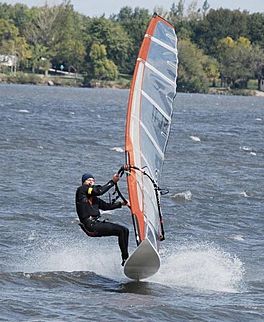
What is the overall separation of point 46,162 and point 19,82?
9643cm

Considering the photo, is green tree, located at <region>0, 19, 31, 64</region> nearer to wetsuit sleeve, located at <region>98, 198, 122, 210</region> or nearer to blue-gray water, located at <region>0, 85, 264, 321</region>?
blue-gray water, located at <region>0, 85, 264, 321</region>

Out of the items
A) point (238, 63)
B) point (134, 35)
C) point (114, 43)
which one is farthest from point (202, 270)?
point (134, 35)

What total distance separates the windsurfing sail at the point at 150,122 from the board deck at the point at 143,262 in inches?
2.7

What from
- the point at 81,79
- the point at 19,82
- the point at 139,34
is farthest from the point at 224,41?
the point at 19,82

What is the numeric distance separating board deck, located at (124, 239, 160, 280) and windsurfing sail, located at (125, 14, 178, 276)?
0.23ft

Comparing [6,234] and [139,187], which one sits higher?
[139,187]

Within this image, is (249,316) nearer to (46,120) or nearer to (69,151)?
(69,151)

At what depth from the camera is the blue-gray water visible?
11508 mm

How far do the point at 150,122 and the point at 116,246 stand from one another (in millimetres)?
2762

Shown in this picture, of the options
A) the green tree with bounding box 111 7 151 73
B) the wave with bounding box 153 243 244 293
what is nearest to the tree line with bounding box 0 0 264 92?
the green tree with bounding box 111 7 151 73

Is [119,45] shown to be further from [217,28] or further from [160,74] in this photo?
[160,74]

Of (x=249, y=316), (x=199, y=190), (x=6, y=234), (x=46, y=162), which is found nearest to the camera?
(x=249, y=316)

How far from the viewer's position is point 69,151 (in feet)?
97.3

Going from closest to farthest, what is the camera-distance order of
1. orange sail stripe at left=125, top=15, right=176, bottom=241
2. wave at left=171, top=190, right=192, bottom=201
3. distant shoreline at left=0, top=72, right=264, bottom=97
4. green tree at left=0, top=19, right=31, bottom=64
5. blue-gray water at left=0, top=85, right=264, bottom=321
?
1. blue-gray water at left=0, top=85, right=264, bottom=321
2. orange sail stripe at left=125, top=15, right=176, bottom=241
3. wave at left=171, top=190, right=192, bottom=201
4. distant shoreline at left=0, top=72, right=264, bottom=97
5. green tree at left=0, top=19, right=31, bottom=64
